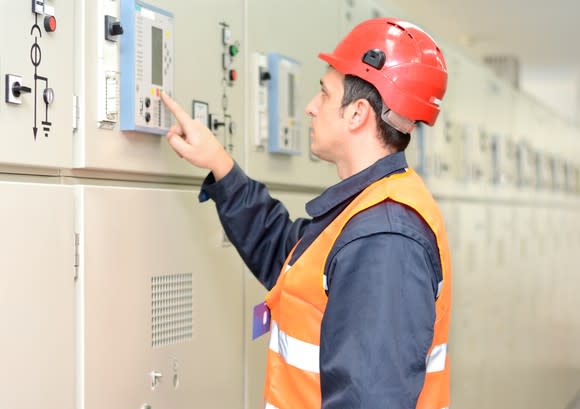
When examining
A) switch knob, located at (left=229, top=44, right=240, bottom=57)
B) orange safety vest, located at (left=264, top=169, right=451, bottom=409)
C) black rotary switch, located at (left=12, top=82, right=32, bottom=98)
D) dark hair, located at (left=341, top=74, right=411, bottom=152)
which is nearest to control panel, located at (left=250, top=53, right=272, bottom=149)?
switch knob, located at (left=229, top=44, right=240, bottom=57)

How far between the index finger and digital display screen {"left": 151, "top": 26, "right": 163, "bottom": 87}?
0.12 feet

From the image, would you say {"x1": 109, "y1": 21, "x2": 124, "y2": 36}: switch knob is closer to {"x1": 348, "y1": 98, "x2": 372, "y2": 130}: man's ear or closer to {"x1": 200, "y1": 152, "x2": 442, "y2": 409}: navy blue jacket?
{"x1": 348, "y1": 98, "x2": 372, "y2": 130}: man's ear

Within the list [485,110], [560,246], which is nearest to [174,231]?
[485,110]

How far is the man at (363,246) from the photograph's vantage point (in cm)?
131

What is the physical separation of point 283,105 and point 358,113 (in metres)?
0.70

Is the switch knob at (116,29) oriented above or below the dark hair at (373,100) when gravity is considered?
above

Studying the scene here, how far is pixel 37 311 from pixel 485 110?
372cm

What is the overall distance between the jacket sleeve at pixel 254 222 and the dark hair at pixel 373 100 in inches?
15.2

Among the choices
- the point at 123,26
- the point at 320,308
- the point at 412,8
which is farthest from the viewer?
the point at 412,8

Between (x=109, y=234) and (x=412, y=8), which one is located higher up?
(x=412, y=8)

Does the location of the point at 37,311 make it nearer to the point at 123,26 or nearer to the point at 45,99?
the point at 45,99

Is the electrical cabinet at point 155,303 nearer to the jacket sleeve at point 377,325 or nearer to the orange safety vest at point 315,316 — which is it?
the orange safety vest at point 315,316

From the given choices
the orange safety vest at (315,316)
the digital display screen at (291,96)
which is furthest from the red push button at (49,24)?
the digital display screen at (291,96)

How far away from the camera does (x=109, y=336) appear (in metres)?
1.58
